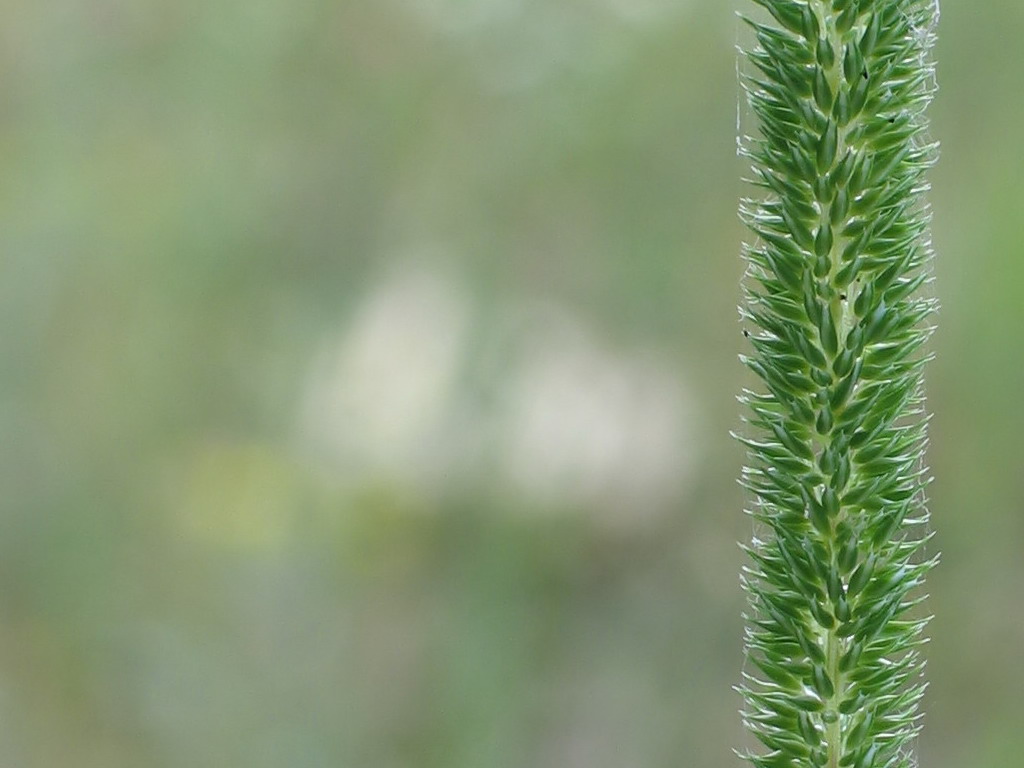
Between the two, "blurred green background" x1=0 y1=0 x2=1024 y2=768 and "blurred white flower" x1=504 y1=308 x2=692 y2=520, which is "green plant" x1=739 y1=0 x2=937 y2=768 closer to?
"blurred green background" x1=0 y1=0 x2=1024 y2=768

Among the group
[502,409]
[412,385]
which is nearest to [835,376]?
[502,409]

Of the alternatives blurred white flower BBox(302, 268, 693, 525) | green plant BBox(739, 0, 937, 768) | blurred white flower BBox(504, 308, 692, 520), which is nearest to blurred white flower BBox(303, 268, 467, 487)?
blurred white flower BBox(302, 268, 693, 525)

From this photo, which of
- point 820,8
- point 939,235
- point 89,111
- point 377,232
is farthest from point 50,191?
point 820,8

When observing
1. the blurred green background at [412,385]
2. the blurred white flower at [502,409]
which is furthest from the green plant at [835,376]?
the blurred white flower at [502,409]

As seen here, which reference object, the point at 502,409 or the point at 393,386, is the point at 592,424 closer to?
the point at 502,409

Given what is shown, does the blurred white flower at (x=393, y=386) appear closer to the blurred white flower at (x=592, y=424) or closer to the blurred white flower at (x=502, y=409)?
the blurred white flower at (x=502, y=409)

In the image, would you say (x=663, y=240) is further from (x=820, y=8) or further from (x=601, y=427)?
(x=820, y=8)
